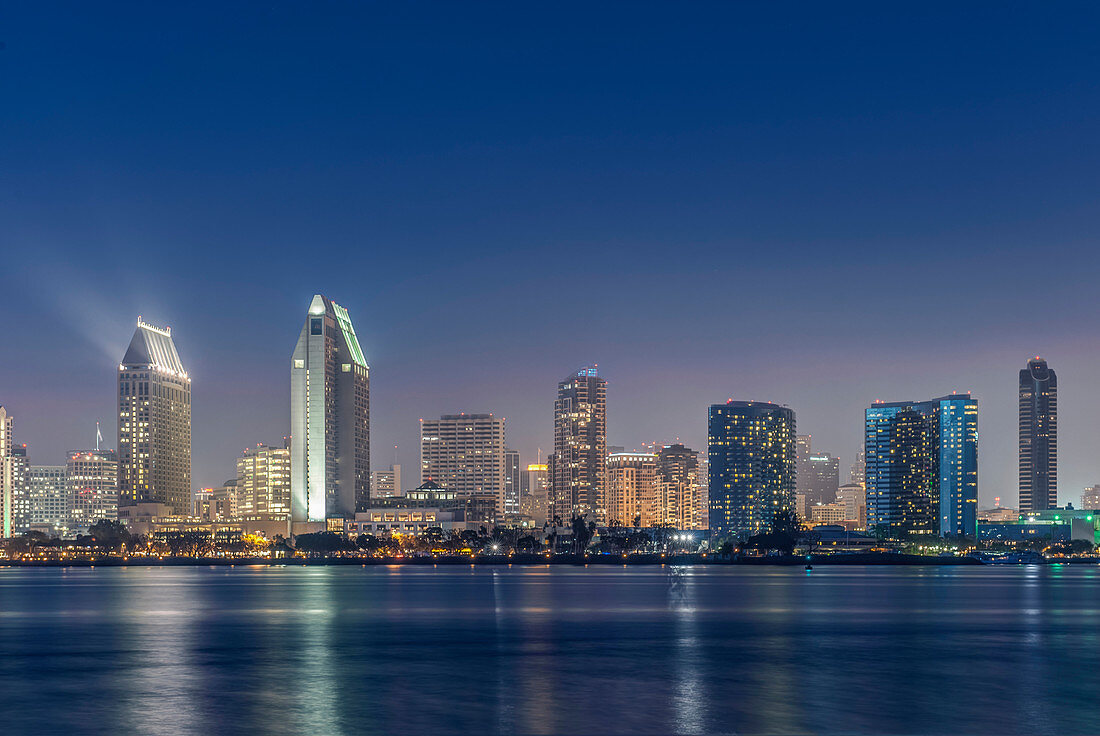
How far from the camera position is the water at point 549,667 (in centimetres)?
4853

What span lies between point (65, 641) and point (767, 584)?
408 feet

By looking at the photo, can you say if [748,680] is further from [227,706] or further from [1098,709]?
[227,706]

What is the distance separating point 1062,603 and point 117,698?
108618 mm

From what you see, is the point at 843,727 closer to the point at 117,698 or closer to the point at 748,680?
the point at 748,680

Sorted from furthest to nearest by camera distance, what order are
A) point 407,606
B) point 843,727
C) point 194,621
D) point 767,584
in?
1. point 767,584
2. point 407,606
3. point 194,621
4. point 843,727

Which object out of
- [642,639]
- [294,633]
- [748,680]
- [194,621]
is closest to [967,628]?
[642,639]

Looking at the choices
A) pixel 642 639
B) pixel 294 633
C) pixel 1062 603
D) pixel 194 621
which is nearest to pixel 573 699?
pixel 642 639

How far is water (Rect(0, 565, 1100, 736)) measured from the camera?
159 feet

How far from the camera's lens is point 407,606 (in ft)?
420

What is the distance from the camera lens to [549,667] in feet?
218

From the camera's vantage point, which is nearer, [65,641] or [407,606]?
[65,641]

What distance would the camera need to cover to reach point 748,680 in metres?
61.4

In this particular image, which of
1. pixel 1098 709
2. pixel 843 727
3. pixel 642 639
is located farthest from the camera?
pixel 642 639

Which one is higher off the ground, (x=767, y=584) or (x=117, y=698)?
(x=117, y=698)
